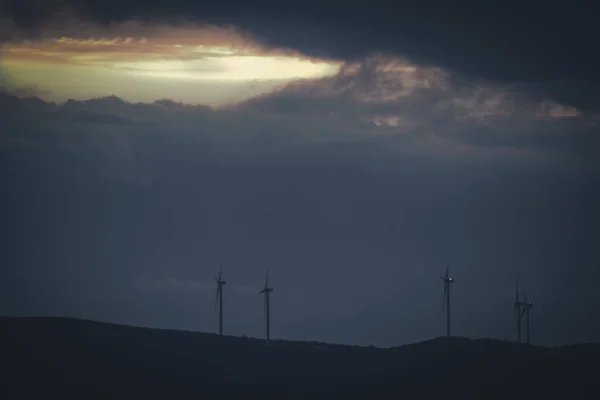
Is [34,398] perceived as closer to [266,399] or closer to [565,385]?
[266,399]

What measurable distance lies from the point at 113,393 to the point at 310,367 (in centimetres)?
3167

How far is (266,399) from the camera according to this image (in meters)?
171

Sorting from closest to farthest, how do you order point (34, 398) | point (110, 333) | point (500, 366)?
1. point (34, 398)
2. point (500, 366)
3. point (110, 333)

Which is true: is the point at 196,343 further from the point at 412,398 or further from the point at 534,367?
the point at 534,367

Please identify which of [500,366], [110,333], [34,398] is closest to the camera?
[34,398]

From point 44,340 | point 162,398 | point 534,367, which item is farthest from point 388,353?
point 44,340

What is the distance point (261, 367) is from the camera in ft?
602

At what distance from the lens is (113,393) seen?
170 meters

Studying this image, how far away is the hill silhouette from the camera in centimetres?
17075

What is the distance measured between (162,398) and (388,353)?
133ft

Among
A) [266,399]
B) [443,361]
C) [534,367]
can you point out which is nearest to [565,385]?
[534,367]

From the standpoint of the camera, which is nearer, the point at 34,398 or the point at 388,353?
the point at 34,398

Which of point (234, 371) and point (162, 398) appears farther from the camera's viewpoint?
point (234, 371)

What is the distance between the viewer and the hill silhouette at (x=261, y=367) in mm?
170750
